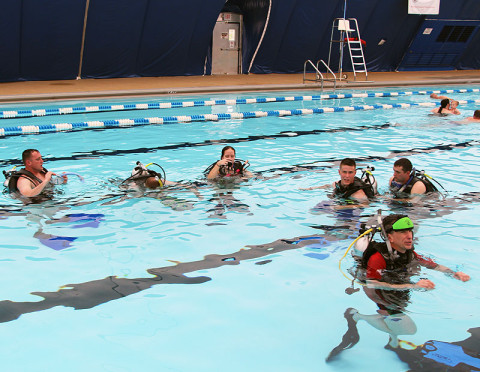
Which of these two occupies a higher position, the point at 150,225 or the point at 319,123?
the point at 319,123

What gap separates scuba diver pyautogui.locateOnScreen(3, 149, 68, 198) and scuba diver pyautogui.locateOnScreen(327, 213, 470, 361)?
3.73m

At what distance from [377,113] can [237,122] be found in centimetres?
348

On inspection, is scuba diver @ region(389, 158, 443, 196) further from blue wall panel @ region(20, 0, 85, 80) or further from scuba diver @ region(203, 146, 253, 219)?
blue wall panel @ region(20, 0, 85, 80)

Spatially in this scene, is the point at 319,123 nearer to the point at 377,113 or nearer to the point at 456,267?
the point at 377,113

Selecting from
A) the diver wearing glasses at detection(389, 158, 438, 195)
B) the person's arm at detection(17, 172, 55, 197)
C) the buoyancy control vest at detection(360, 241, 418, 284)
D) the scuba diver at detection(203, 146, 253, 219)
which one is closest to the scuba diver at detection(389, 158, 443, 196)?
the diver wearing glasses at detection(389, 158, 438, 195)

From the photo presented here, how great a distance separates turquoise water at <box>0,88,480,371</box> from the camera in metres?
3.53

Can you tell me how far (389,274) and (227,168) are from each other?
323 centimetres

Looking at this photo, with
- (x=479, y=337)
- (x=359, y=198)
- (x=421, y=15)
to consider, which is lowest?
(x=479, y=337)

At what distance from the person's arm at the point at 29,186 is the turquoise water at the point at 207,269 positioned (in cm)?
15

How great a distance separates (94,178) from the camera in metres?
7.16

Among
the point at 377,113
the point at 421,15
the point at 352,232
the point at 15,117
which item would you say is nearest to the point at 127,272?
the point at 352,232

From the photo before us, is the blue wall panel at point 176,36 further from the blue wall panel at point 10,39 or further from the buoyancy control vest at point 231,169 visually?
the buoyancy control vest at point 231,169

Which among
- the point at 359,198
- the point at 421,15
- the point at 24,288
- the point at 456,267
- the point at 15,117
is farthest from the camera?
the point at 421,15

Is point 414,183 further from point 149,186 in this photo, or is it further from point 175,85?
point 175,85
